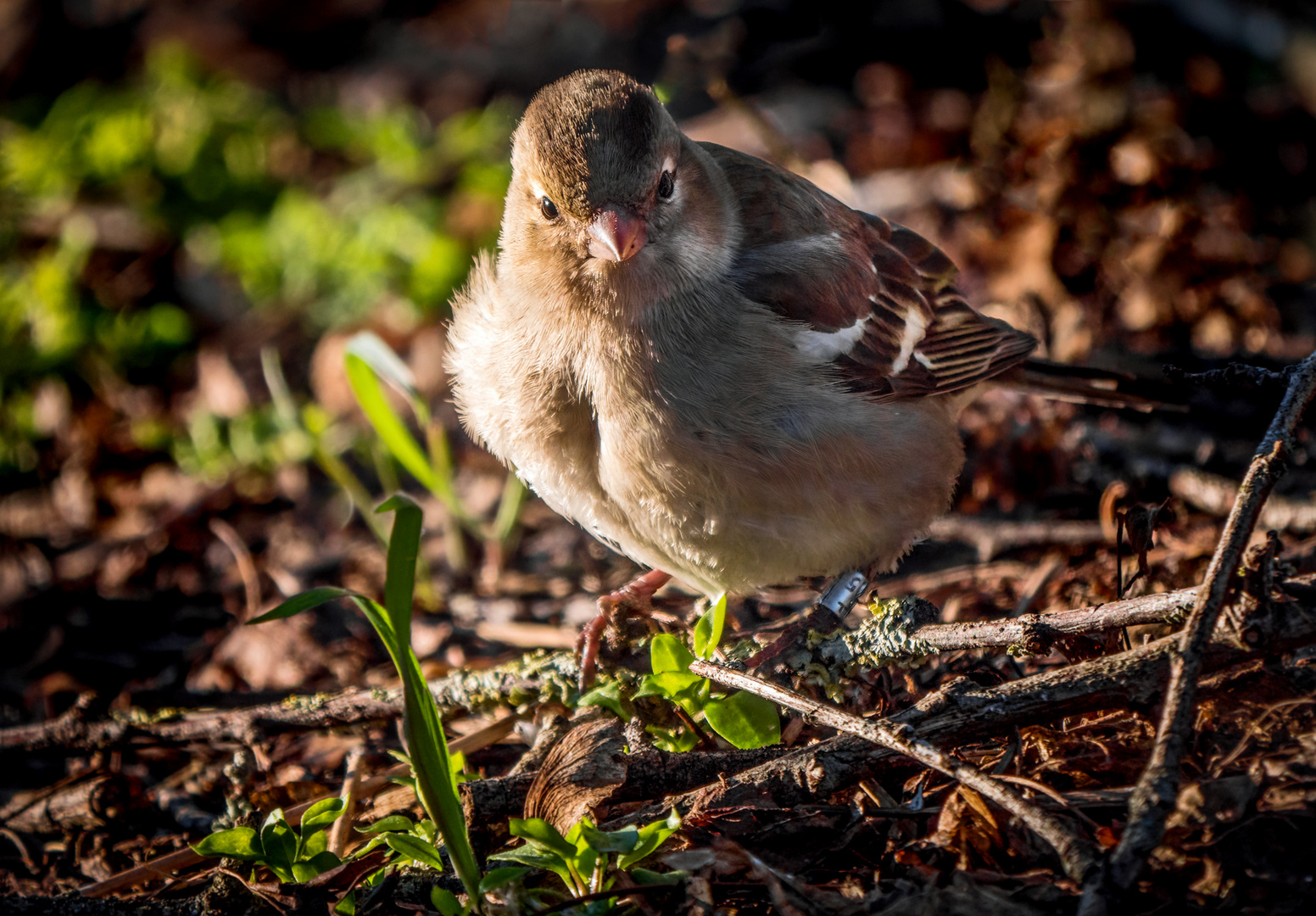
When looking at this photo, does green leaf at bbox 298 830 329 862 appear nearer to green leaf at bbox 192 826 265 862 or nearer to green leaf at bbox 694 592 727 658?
green leaf at bbox 192 826 265 862

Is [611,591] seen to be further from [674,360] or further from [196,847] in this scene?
[196,847]

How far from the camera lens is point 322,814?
2646 millimetres

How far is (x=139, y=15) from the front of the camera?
9312 mm

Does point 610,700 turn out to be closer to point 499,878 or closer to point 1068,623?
point 499,878

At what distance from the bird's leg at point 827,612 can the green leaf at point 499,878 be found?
3.68 ft

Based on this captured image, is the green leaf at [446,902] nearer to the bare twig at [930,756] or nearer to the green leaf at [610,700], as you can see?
the green leaf at [610,700]

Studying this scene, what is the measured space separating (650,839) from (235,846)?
109 cm

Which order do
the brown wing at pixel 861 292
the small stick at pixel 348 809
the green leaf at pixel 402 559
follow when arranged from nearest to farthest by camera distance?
the green leaf at pixel 402 559 → the small stick at pixel 348 809 → the brown wing at pixel 861 292

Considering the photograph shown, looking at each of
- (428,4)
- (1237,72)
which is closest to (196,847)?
(1237,72)

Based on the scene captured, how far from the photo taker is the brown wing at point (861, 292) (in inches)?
145

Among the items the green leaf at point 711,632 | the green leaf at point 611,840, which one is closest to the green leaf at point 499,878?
the green leaf at point 611,840

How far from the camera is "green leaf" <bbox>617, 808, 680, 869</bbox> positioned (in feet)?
7.51

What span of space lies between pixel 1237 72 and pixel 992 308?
286 centimetres

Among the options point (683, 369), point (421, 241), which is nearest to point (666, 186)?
point (683, 369)
